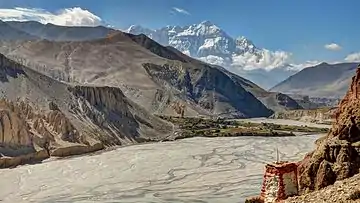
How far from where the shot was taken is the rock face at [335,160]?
1683 centimetres

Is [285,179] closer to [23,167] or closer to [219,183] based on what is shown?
[219,183]

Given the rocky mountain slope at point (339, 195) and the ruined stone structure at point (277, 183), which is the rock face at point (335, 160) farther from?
the rocky mountain slope at point (339, 195)

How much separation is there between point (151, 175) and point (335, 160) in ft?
147

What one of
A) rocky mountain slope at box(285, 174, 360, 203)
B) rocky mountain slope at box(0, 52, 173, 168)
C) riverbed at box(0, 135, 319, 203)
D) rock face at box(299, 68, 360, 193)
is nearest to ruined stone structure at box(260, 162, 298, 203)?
rock face at box(299, 68, 360, 193)

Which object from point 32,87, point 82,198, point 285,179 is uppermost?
point 32,87

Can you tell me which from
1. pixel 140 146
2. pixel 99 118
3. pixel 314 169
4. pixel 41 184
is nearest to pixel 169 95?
pixel 99 118

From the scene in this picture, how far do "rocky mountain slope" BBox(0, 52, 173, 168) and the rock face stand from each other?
59.8 meters

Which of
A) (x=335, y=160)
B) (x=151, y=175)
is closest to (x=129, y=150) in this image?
(x=151, y=175)

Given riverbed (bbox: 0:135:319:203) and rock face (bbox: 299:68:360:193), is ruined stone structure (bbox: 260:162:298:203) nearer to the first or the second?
rock face (bbox: 299:68:360:193)

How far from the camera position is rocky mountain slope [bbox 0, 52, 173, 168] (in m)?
78.8

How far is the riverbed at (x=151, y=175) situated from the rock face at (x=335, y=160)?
27.2 meters

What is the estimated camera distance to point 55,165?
70.6 meters

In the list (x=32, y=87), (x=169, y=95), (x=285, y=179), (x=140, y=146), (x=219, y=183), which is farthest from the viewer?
(x=169, y=95)

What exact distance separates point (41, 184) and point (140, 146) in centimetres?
3181
